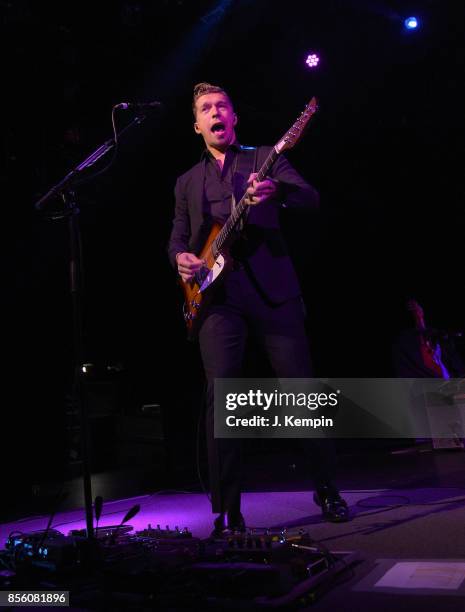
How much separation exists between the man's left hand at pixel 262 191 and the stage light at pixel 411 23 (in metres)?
4.47

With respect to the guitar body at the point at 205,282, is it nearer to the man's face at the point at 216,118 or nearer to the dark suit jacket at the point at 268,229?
the dark suit jacket at the point at 268,229

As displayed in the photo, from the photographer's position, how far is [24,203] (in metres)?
5.63

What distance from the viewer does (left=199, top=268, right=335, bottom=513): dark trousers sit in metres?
2.82

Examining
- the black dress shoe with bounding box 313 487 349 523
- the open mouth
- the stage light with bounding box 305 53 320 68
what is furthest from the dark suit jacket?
the stage light with bounding box 305 53 320 68

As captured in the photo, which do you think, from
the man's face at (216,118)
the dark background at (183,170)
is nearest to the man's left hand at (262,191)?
the man's face at (216,118)

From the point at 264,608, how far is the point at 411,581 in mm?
472

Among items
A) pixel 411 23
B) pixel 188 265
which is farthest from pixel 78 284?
pixel 411 23

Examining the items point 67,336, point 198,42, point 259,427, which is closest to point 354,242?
point 259,427

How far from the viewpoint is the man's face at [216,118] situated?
308cm

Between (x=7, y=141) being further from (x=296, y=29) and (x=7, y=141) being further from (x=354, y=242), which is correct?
(x=354, y=242)

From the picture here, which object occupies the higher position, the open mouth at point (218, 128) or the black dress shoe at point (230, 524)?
the open mouth at point (218, 128)

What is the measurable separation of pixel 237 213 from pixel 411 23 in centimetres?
453

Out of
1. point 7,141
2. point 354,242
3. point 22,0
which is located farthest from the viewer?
point 354,242

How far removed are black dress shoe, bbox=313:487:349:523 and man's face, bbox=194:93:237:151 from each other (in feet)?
5.98
